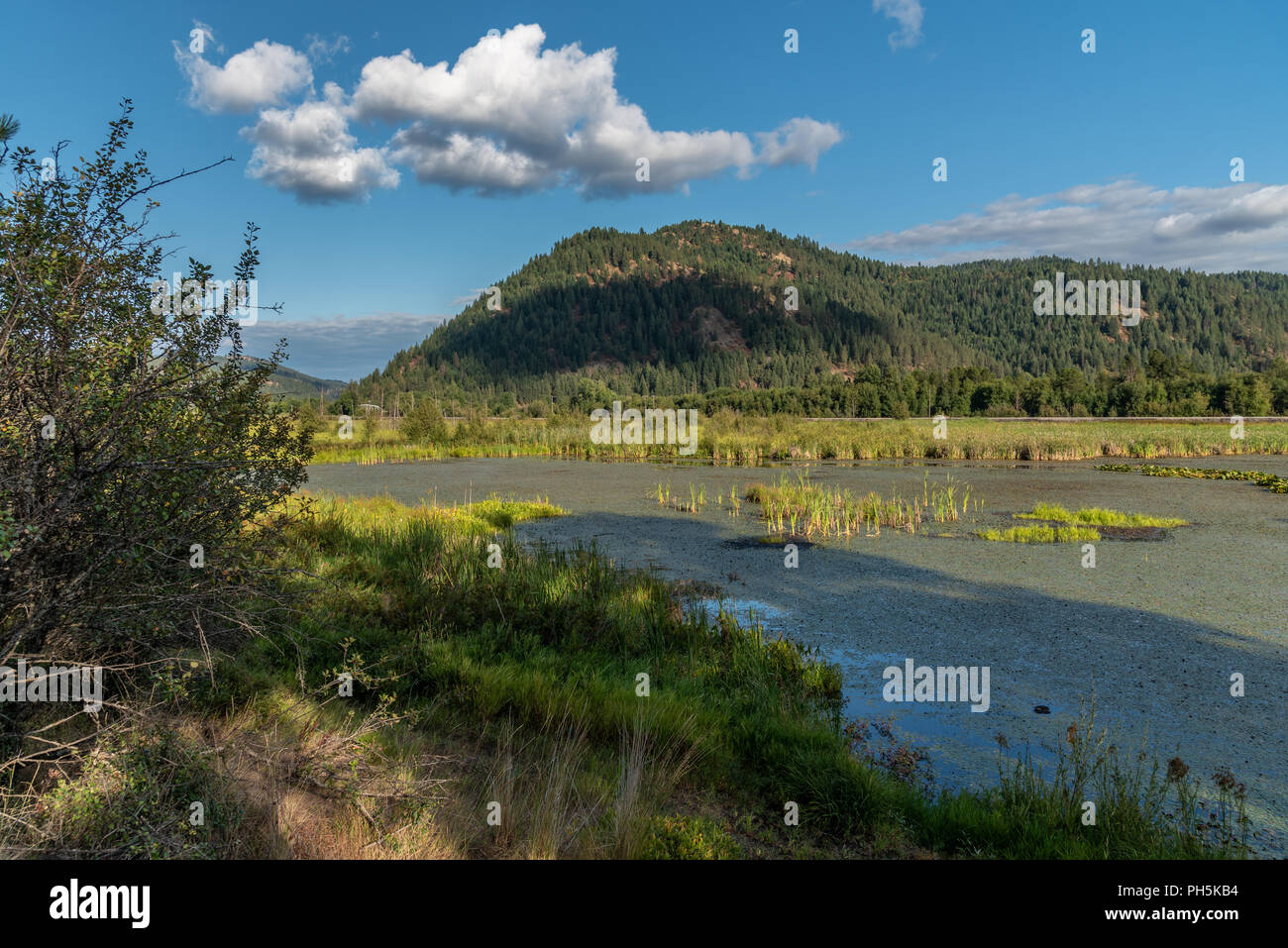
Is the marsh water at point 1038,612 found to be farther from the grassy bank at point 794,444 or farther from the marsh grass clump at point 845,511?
the grassy bank at point 794,444

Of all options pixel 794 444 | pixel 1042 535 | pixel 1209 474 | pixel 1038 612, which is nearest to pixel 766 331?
pixel 794 444

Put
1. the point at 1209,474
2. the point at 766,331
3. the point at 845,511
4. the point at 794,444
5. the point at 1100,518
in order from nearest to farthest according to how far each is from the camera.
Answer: the point at 1100,518 < the point at 845,511 < the point at 1209,474 < the point at 794,444 < the point at 766,331

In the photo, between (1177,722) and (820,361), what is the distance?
140 metres

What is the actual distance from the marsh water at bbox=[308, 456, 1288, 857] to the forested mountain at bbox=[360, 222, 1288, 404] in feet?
Result: 352

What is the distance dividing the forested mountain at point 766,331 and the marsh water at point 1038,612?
107 metres

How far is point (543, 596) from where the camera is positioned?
764 cm

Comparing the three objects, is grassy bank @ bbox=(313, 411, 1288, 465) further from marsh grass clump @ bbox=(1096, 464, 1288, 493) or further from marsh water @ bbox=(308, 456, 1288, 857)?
marsh water @ bbox=(308, 456, 1288, 857)

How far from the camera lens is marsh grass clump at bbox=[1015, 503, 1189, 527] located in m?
14.4

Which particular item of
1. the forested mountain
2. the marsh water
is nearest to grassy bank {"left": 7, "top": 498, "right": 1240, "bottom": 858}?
the marsh water

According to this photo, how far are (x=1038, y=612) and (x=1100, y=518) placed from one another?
8.11 m

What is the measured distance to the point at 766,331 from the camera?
159 metres

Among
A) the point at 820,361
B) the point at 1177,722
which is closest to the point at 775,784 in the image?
the point at 1177,722

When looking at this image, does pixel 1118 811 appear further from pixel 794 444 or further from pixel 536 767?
pixel 794 444
